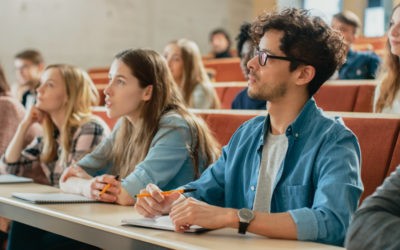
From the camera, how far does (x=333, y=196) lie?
1596mm

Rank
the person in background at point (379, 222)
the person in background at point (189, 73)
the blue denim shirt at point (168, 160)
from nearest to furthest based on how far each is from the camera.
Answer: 1. the person in background at point (379, 222)
2. the blue denim shirt at point (168, 160)
3. the person in background at point (189, 73)

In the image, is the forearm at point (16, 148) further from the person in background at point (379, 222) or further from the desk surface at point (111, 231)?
the person in background at point (379, 222)

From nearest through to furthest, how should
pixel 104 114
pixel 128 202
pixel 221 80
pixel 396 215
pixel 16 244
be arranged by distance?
pixel 396 215, pixel 128 202, pixel 16 244, pixel 104 114, pixel 221 80

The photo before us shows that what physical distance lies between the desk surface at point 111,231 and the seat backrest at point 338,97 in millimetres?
1578

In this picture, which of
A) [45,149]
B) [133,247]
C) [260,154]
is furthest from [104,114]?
[133,247]

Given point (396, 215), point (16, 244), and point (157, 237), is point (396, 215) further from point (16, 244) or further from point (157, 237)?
point (16, 244)

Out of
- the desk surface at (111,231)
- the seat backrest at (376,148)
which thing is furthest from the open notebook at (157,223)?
the seat backrest at (376,148)

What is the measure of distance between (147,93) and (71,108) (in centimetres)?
66

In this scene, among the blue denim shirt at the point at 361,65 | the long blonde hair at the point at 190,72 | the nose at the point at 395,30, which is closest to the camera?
the nose at the point at 395,30

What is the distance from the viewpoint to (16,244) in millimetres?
2424

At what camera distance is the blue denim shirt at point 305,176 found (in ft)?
5.20

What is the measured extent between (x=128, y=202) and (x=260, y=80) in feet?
1.97

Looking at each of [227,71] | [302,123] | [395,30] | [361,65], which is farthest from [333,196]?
[227,71]

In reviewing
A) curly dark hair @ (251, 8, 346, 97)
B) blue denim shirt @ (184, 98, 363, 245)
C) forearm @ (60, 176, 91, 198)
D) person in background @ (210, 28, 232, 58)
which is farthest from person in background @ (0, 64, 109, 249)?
person in background @ (210, 28, 232, 58)
